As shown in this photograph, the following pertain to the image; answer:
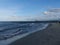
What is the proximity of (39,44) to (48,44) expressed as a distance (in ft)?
1.79

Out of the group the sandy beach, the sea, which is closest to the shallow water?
the sea

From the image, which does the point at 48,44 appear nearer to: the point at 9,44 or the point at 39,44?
the point at 39,44

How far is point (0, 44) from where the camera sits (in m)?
9.01

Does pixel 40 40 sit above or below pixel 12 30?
above

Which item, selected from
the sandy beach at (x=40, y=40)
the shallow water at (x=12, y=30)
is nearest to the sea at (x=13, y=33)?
the shallow water at (x=12, y=30)

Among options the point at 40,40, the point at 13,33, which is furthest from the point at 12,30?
the point at 40,40

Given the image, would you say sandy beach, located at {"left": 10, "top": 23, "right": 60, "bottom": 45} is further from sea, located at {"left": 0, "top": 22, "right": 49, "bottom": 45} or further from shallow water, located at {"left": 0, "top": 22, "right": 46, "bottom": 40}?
shallow water, located at {"left": 0, "top": 22, "right": 46, "bottom": 40}

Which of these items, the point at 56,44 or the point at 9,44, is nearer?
the point at 56,44

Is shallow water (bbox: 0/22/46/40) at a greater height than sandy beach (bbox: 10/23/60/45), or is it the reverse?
sandy beach (bbox: 10/23/60/45)

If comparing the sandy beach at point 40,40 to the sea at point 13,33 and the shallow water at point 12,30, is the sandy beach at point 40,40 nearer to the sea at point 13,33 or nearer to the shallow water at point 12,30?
the sea at point 13,33

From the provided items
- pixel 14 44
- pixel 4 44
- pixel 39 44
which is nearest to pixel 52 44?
pixel 39 44

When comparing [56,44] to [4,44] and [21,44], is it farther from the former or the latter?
[4,44]

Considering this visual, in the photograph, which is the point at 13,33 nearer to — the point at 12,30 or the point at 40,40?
the point at 12,30

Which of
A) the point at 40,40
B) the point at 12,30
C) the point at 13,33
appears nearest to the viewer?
the point at 40,40
